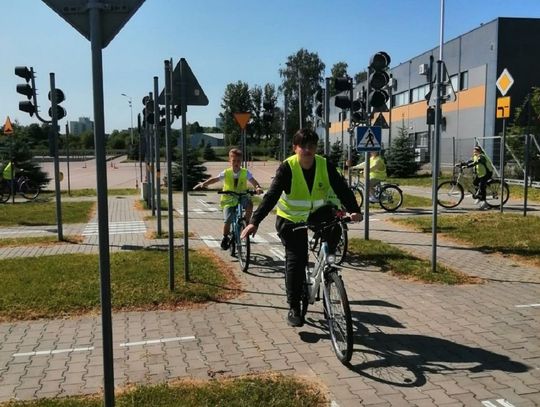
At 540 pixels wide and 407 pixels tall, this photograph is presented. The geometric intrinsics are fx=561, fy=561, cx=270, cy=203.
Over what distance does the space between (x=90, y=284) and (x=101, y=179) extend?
478cm

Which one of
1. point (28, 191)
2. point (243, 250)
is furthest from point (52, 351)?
point (28, 191)

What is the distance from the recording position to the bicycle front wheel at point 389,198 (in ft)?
51.4

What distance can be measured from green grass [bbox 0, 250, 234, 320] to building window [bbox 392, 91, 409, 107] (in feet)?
139

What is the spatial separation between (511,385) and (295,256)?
2063 mm

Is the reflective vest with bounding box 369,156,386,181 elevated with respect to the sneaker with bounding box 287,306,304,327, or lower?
elevated

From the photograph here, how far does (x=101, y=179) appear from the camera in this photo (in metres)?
3.04

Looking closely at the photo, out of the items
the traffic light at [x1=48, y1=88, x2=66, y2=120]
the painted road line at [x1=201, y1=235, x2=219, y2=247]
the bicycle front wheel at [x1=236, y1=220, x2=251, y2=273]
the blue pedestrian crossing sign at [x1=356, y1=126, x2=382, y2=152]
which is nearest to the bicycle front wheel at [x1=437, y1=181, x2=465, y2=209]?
the blue pedestrian crossing sign at [x1=356, y1=126, x2=382, y2=152]

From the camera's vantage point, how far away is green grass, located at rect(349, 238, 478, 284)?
757 cm

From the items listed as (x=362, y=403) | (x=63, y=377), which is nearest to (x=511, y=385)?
(x=362, y=403)

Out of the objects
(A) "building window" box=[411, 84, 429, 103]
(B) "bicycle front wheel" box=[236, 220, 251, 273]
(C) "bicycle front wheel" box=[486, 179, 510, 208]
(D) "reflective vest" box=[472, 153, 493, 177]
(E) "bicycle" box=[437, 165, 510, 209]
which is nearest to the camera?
(B) "bicycle front wheel" box=[236, 220, 251, 273]

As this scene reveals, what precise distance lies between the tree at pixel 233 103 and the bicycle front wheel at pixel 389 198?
74670 millimetres

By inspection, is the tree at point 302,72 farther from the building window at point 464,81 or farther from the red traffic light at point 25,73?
the red traffic light at point 25,73

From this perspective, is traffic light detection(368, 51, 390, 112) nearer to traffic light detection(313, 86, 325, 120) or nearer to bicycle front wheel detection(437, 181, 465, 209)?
traffic light detection(313, 86, 325, 120)

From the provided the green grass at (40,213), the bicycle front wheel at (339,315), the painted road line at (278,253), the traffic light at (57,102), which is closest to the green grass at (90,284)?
the painted road line at (278,253)
